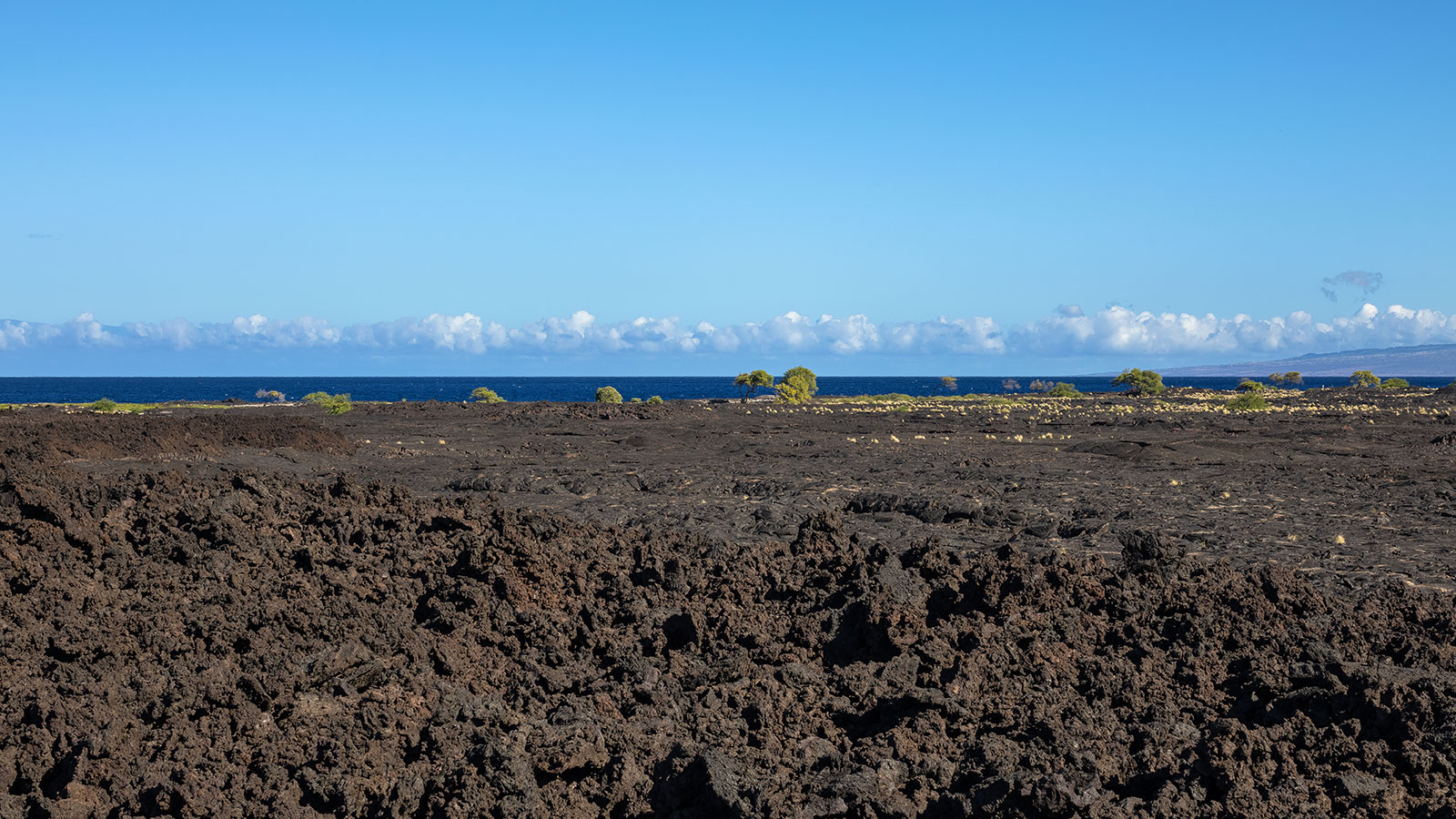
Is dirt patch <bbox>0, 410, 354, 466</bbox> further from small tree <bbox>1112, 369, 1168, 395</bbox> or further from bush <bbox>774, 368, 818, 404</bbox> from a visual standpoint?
small tree <bbox>1112, 369, 1168, 395</bbox>

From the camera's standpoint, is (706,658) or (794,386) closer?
(706,658)

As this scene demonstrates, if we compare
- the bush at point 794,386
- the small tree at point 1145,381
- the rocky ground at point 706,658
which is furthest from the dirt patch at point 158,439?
the small tree at point 1145,381

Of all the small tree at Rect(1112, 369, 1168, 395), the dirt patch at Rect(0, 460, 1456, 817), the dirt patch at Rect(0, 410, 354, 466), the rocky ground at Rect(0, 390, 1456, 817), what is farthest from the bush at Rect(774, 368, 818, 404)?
the dirt patch at Rect(0, 460, 1456, 817)

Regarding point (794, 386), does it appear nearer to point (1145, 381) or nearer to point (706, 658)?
point (1145, 381)

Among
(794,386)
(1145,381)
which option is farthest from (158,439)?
(1145,381)

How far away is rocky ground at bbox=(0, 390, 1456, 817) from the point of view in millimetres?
5398

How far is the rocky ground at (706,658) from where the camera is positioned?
5.40m

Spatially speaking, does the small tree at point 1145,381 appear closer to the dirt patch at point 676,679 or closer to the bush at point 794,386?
the bush at point 794,386

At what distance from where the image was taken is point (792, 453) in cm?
2619

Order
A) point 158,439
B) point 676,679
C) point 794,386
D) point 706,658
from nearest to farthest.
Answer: point 676,679
point 706,658
point 158,439
point 794,386

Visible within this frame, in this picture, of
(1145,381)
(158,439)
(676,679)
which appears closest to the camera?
(676,679)

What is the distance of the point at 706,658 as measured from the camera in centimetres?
774

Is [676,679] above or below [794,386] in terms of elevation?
below

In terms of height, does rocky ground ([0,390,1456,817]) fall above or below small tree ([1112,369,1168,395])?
below
